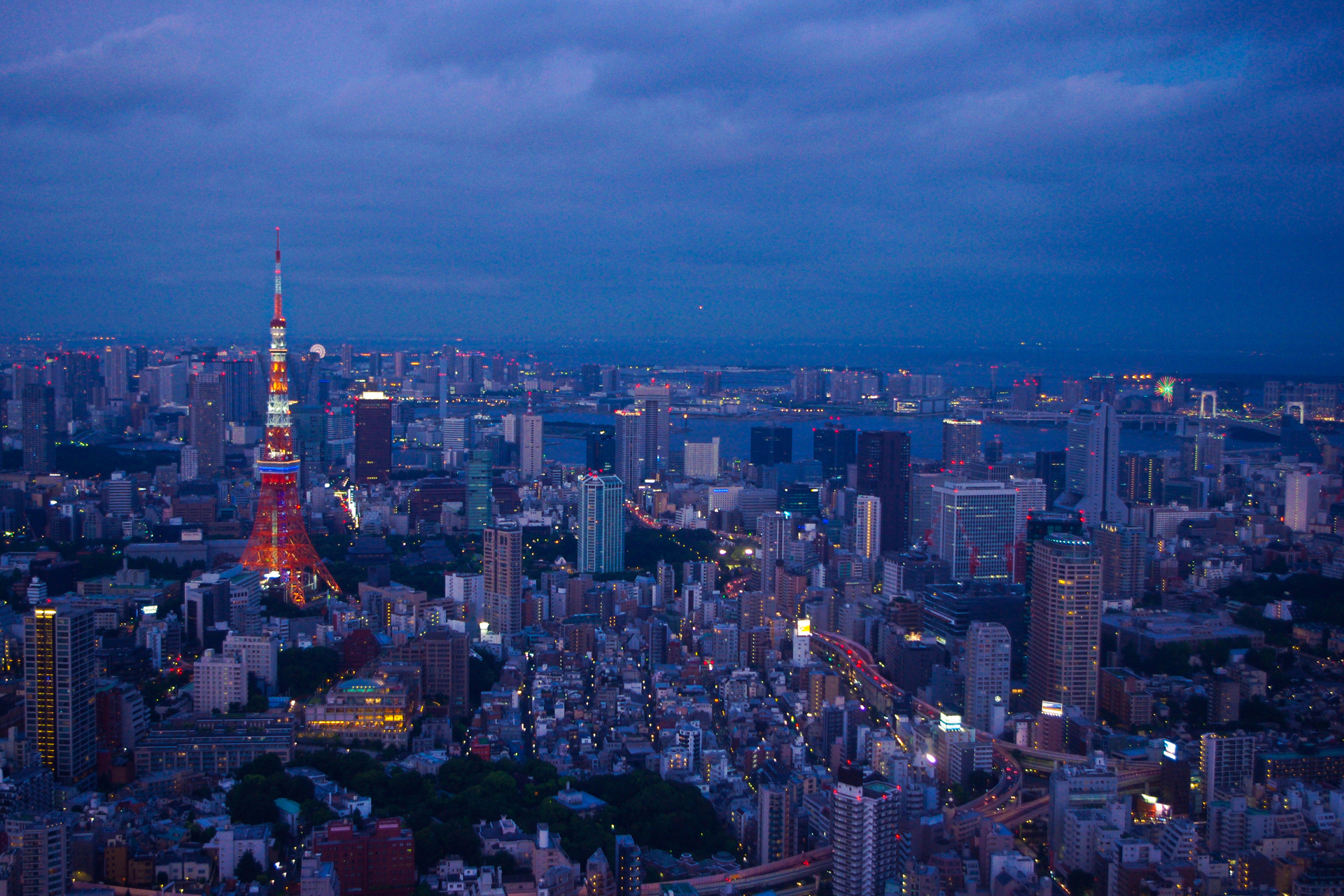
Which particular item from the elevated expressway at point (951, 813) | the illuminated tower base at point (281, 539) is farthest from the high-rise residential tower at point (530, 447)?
the elevated expressway at point (951, 813)

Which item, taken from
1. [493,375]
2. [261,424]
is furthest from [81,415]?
[493,375]

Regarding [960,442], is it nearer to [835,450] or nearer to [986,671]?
[835,450]

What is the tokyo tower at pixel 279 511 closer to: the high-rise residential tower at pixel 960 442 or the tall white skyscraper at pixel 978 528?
the tall white skyscraper at pixel 978 528

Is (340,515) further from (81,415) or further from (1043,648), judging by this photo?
(1043,648)

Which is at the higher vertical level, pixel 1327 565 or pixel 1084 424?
pixel 1084 424

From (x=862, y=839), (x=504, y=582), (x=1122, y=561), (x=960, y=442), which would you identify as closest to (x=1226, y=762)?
(x=862, y=839)

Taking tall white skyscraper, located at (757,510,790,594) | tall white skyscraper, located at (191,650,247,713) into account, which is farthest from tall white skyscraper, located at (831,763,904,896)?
tall white skyscraper, located at (757,510,790,594)
